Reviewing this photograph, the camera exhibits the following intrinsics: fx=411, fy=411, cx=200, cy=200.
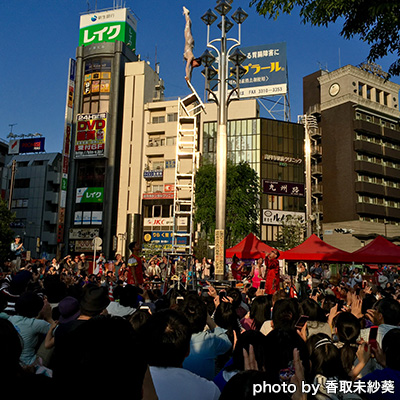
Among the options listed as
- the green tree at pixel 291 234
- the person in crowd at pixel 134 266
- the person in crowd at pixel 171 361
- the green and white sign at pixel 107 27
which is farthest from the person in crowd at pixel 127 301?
the green and white sign at pixel 107 27

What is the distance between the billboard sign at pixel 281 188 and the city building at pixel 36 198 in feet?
94.6

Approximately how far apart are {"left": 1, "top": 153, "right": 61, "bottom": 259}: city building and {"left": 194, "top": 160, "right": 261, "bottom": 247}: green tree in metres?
25.7

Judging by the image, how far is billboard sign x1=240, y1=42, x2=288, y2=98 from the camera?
51.5m

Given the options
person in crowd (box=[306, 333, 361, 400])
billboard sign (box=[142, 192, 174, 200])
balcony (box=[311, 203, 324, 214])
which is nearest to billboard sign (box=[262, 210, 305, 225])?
balcony (box=[311, 203, 324, 214])

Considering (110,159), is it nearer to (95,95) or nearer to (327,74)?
(95,95)

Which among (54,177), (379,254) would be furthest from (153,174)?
(379,254)

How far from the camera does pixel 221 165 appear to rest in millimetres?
14398

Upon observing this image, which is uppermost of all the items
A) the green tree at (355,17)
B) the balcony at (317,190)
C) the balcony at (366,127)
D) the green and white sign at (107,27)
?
the green and white sign at (107,27)

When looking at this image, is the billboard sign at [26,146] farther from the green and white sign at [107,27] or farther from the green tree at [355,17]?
the green tree at [355,17]

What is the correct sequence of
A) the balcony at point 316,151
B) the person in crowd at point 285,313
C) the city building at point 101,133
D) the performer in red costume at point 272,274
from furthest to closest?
the balcony at point 316,151, the city building at point 101,133, the performer in red costume at point 272,274, the person in crowd at point 285,313

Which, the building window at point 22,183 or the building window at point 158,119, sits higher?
the building window at point 158,119

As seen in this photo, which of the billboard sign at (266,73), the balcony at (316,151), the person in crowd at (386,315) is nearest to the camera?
the person in crowd at (386,315)

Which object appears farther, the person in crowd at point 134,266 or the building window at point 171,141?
the building window at point 171,141

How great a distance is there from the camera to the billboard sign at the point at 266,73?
5147 centimetres
